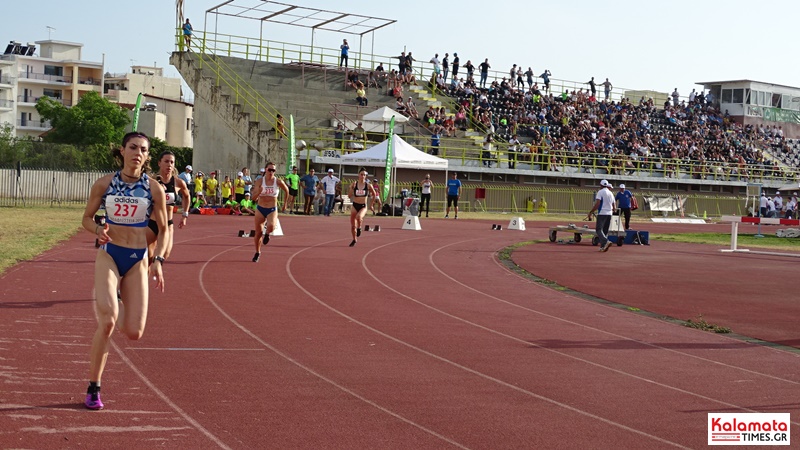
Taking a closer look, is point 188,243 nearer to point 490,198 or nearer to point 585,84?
point 490,198

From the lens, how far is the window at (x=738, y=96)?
221 feet

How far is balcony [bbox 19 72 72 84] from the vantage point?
341ft

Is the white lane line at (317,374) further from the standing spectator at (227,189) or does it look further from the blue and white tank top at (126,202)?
the standing spectator at (227,189)

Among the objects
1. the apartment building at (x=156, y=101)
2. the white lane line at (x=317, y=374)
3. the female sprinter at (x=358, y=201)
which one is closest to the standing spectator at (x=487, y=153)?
the female sprinter at (x=358, y=201)

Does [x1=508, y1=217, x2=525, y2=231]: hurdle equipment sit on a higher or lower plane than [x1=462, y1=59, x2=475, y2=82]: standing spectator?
→ lower

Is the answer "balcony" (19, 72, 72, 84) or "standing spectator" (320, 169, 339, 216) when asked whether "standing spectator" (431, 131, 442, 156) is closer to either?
"standing spectator" (320, 169, 339, 216)

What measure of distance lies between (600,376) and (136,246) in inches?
171

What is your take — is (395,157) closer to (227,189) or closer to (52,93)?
(227,189)

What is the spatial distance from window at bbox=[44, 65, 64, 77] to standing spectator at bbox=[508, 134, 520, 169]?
239 ft

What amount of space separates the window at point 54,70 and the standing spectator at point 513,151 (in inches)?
2872

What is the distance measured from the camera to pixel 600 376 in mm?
8695

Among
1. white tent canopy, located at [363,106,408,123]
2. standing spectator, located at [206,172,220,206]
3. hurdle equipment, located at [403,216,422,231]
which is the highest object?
white tent canopy, located at [363,106,408,123]

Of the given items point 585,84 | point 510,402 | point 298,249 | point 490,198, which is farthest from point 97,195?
point 585,84

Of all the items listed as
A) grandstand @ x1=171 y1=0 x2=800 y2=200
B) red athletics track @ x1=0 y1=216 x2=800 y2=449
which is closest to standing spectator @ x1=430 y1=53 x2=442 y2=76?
grandstand @ x1=171 y1=0 x2=800 y2=200
